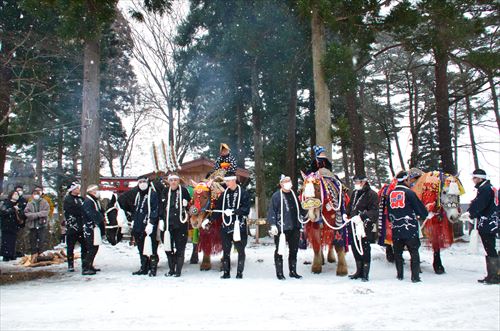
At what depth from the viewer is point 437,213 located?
347 inches

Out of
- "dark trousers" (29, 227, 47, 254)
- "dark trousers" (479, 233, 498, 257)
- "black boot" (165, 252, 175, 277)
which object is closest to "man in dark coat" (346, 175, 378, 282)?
"dark trousers" (479, 233, 498, 257)

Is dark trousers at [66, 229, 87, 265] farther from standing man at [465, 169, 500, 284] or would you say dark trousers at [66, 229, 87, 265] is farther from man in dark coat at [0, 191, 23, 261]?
standing man at [465, 169, 500, 284]

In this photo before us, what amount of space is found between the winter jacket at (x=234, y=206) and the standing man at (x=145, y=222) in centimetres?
139

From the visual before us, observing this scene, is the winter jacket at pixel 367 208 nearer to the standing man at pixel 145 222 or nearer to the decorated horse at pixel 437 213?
the decorated horse at pixel 437 213

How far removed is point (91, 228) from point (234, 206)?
3.08m

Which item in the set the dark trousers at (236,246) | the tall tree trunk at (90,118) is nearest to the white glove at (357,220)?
the dark trousers at (236,246)

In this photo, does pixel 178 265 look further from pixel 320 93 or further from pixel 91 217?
pixel 320 93

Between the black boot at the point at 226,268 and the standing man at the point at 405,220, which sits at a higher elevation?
the standing man at the point at 405,220

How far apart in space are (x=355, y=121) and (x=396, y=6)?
7.07m

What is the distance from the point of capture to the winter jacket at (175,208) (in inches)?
344

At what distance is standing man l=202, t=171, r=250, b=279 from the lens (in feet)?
27.4

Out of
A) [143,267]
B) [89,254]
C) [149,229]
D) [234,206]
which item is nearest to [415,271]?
[234,206]

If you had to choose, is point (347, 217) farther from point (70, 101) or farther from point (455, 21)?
point (70, 101)

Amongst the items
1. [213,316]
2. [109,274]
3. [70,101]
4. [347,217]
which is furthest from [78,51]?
[213,316]
